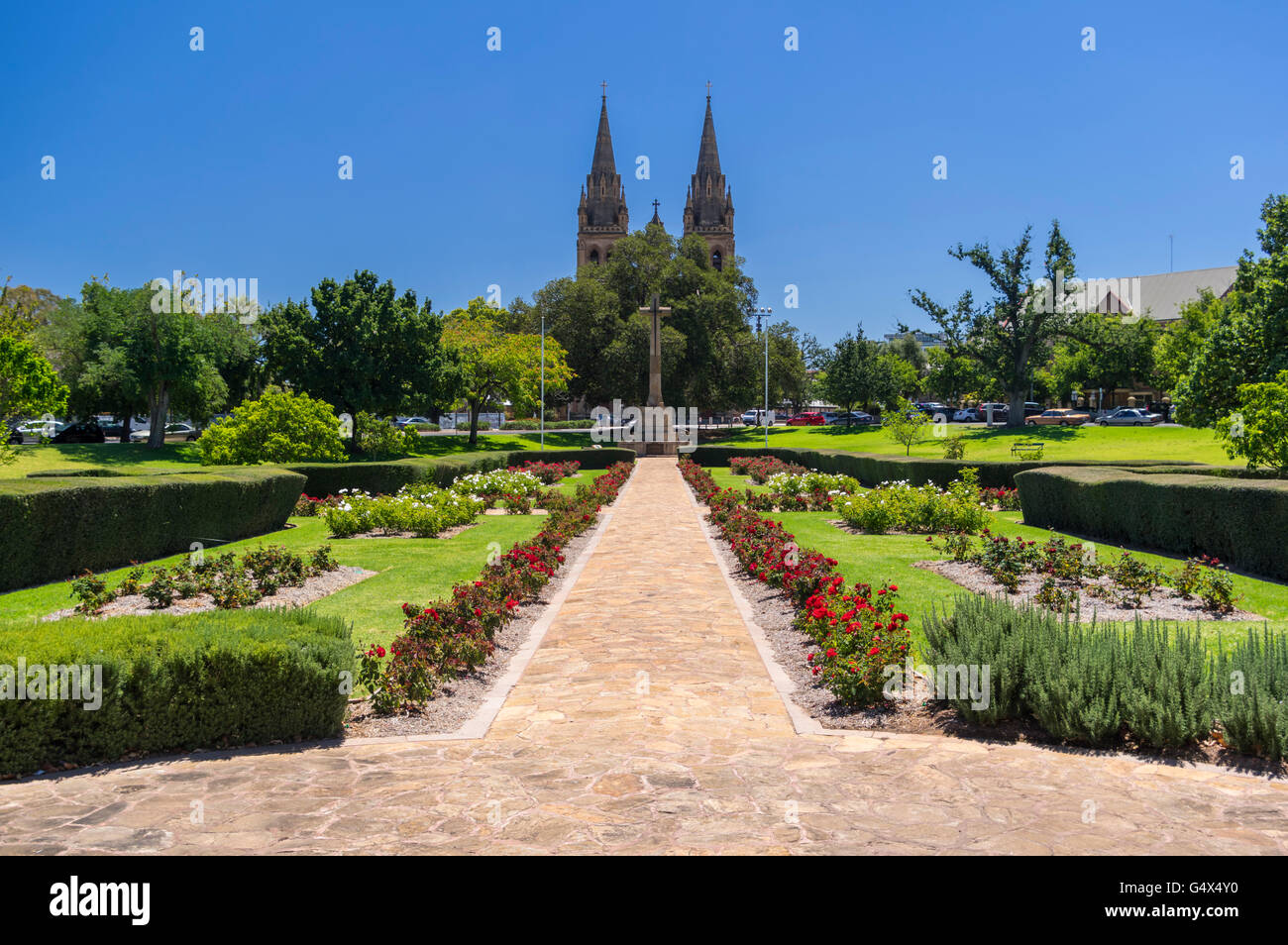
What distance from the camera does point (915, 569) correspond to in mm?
13000

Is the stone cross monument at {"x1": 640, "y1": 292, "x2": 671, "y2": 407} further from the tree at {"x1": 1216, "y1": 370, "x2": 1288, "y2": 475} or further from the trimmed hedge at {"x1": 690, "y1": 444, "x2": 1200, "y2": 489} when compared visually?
the tree at {"x1": 1216, "y1": 370, "x2": 1288, "y2": 475}

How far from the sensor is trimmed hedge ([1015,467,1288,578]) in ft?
38.8

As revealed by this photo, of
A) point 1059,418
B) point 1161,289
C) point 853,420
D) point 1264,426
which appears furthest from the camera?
point 1161,289

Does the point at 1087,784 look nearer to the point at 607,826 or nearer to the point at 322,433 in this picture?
the point at 607,826

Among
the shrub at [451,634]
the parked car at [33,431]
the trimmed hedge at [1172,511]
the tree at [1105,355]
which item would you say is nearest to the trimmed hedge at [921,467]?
the trimmed hedge at [1172,511]

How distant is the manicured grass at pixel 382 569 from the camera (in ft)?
A: 32.7

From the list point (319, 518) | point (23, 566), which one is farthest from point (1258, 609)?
point (319, 518)

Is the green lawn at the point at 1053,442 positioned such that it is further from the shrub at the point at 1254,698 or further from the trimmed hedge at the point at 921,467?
the shrub at the point at 1254,698

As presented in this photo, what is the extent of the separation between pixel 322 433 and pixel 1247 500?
2287 centimetres

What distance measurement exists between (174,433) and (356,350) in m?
23.0

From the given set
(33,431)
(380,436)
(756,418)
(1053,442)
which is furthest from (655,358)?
(756,418)

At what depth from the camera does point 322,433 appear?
25812 millimetres

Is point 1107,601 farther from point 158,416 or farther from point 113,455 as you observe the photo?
point 158,416

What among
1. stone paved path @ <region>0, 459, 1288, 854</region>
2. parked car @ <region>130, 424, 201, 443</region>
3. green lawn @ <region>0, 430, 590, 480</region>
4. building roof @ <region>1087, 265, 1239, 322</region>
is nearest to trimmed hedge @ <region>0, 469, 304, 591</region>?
stone paved path @ <region>0, 459, 1288, 854</region>
